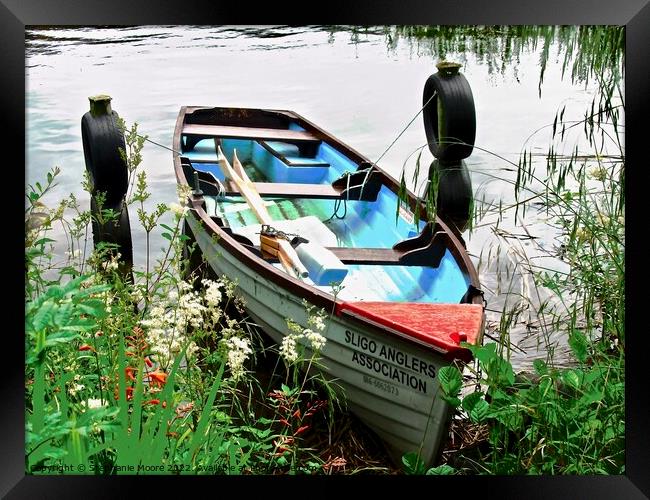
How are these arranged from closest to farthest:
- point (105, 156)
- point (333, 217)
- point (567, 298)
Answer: point (567, 298)
point (105, 156)
point (333, 217)

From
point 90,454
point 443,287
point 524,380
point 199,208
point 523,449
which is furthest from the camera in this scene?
point 199,208

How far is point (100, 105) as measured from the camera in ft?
13.3

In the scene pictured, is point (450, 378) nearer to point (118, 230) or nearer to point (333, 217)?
point (118, 230)

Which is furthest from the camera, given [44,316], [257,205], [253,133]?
[253,133]

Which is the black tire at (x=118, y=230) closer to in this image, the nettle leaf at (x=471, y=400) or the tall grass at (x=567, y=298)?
the tall grass at (x=567, y=298)

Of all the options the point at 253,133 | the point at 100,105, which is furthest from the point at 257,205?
the point at 100,105

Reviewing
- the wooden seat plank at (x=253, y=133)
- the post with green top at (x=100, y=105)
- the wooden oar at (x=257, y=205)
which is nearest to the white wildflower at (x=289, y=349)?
the wooden oar at (x=257, y=205)

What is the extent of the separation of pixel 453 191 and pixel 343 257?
0.59 meters

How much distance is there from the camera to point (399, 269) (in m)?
4.69

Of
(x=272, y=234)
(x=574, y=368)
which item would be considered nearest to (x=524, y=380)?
(x=574, y=368)

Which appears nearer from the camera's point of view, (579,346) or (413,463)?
(579,346)

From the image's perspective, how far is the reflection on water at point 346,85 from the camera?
391cm

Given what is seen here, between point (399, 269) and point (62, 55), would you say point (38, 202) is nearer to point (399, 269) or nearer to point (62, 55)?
point (62, 55)
